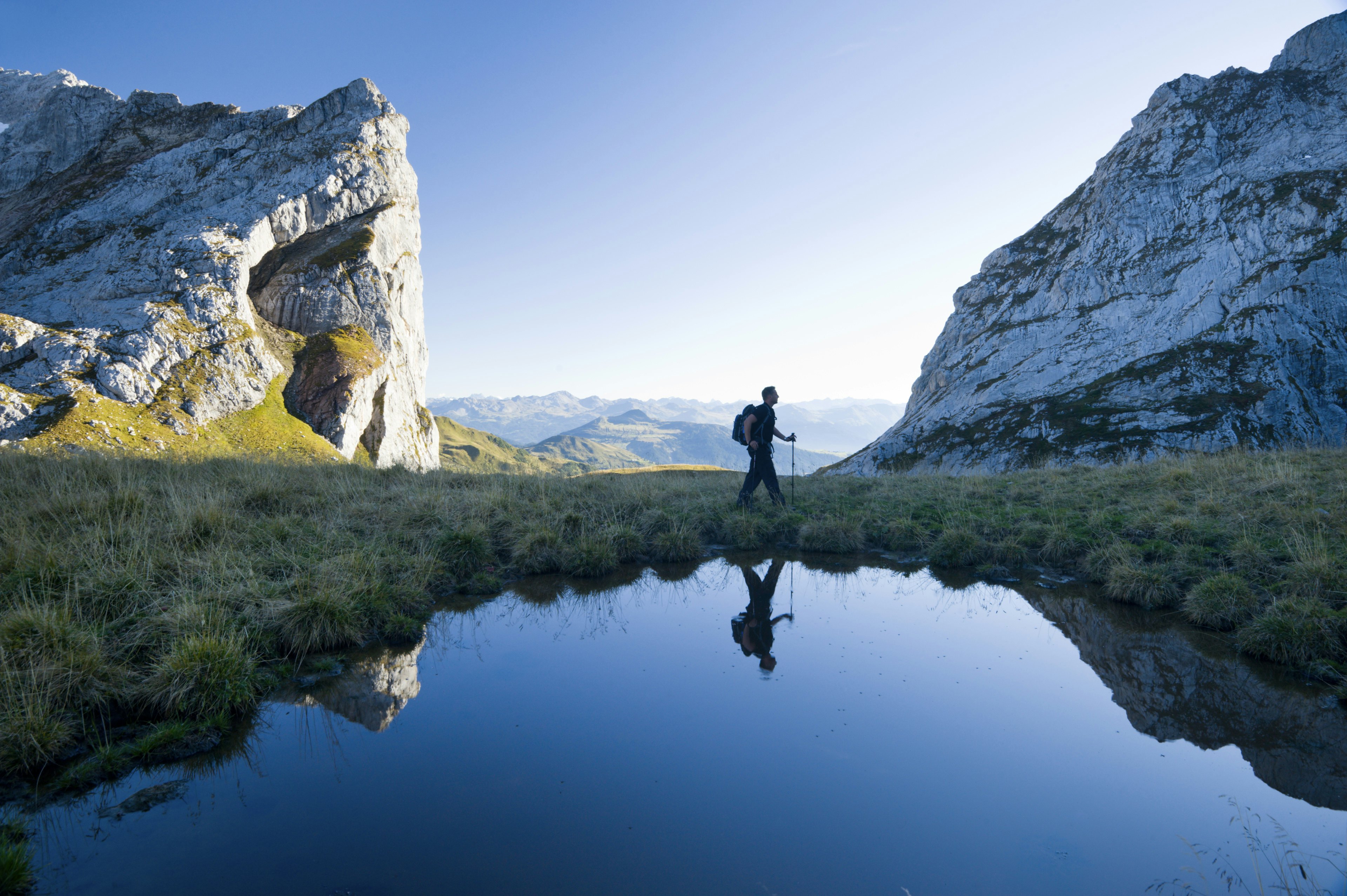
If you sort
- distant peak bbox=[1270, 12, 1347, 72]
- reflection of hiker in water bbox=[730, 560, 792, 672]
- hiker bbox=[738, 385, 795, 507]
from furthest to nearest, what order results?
distant peak bbox=[1270, 12, 1347, 72]
hiker bbox=[738, 385, 795, 507]
reflection of hiker in water bbox=[730, 560, 792, 672]

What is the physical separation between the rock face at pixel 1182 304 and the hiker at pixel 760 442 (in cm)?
3955

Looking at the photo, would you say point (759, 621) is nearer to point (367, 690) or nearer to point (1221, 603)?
point (367, 690)

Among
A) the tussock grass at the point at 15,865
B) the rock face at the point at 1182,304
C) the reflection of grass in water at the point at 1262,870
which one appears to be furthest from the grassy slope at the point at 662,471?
the rock face at the point at 1182,304

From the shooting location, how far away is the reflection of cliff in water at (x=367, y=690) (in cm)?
588

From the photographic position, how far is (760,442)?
1500 cm

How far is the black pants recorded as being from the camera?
592 inches

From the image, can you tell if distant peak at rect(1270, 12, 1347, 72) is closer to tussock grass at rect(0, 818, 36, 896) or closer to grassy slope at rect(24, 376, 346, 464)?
tussock grass at rect(0, 818, 36, 896)

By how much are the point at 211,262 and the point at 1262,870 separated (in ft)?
239

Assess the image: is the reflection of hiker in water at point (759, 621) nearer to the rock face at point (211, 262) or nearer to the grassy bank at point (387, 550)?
the grassy bank at point (387, 550)

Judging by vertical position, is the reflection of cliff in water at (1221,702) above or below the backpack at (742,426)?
below

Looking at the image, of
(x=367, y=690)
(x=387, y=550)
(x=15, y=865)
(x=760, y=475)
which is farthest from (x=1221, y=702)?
(x=387, y=550)

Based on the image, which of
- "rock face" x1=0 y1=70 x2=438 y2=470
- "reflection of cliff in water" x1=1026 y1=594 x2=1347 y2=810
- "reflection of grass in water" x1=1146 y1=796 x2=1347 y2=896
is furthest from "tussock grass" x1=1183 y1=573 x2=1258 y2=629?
"rock face" x1=0 y1=70 x2=438 y2=470

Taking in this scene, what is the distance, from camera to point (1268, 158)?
183ft

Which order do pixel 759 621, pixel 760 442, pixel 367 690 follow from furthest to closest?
pixel 760 442 < pixel 759 621 < pixel 367 690
